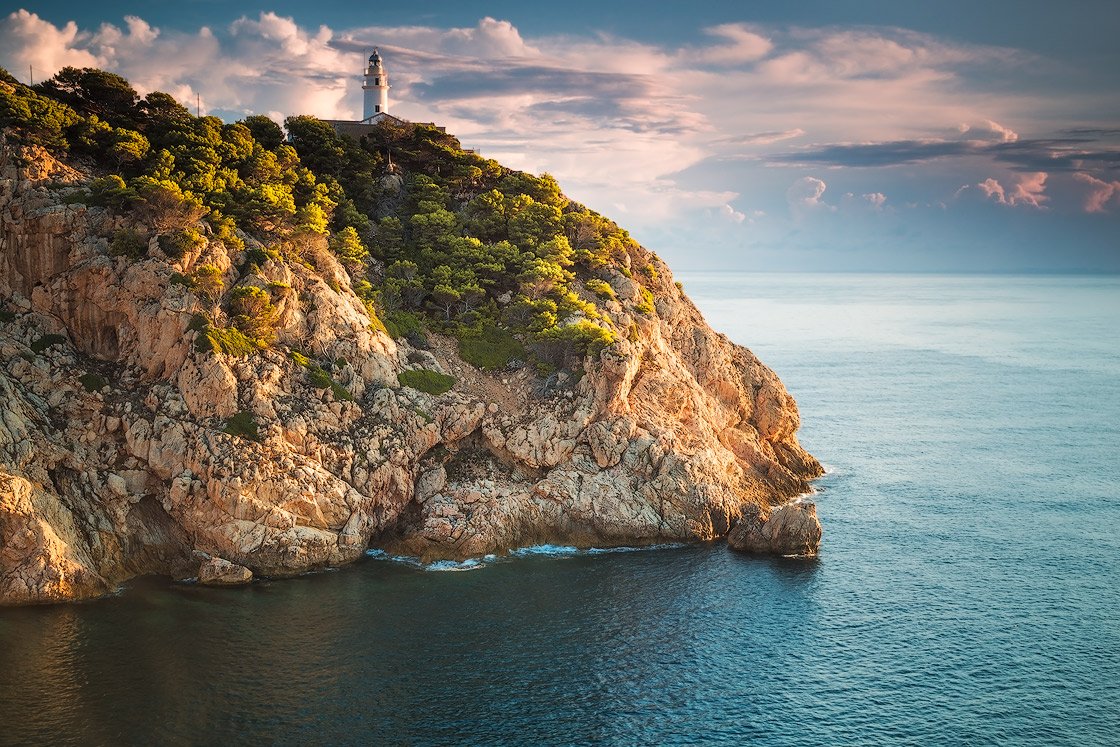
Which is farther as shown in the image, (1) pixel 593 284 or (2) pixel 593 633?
(1) pixel 593 284

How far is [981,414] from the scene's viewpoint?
383 feet

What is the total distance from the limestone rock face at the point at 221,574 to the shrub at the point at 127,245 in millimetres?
23328

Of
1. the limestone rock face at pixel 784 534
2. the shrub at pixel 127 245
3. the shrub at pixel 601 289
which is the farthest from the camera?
the shrub at pixel 601 289

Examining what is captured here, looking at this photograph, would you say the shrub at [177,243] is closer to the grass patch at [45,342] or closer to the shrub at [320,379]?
the grass patch at [45,342]

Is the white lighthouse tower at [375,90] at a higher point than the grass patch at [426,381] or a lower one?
higher

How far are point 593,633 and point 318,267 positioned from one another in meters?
39.5

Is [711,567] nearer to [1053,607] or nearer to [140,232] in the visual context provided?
[1053,607]

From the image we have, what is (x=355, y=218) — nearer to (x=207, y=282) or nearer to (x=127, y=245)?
(x=207, y=282)

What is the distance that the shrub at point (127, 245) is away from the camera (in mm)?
66000

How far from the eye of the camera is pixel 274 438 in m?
63.2

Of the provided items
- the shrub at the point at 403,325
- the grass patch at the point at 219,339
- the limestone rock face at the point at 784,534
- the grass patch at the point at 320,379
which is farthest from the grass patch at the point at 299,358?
the limestone rock face at the point at 784,534

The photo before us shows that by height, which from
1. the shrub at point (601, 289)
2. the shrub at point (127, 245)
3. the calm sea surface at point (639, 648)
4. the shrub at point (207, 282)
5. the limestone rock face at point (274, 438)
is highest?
the shrub at point (127, 245)

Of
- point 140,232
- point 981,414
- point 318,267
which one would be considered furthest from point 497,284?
point 981,414

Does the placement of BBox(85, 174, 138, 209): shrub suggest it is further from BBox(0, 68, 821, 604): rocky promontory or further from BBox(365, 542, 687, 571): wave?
BBox(365, 542, 687, 571): wave
